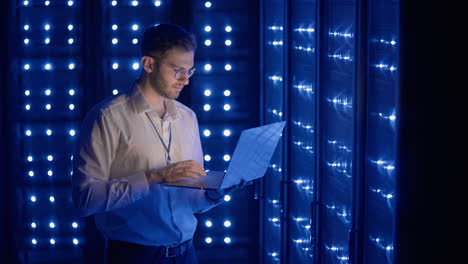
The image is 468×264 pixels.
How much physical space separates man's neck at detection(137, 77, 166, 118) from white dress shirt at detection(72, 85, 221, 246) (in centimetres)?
2

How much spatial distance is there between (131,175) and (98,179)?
0.15 meters

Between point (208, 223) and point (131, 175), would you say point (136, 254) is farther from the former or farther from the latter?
point (208, 223)

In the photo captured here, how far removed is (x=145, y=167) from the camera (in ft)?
7.89

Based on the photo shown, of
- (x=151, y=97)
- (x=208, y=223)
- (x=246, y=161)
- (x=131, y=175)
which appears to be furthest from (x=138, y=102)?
(x=208, y=223)

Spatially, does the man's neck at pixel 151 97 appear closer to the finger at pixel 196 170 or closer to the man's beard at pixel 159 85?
the man's beard at pixel 159 85

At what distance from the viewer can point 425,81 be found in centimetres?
206

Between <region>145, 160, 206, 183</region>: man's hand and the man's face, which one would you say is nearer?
<region>145, 160, 206, 183</region>: man's hand

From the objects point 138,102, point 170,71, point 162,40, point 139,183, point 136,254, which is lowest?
point 136,254

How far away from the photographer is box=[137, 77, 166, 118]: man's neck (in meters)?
2.49

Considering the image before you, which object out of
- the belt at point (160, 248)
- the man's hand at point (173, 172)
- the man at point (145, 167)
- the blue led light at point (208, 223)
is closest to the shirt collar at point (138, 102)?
the man at point (145, 167)

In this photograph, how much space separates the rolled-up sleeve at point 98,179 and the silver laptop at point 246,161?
0.14 metres

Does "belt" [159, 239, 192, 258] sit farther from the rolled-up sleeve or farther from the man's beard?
the man's beard

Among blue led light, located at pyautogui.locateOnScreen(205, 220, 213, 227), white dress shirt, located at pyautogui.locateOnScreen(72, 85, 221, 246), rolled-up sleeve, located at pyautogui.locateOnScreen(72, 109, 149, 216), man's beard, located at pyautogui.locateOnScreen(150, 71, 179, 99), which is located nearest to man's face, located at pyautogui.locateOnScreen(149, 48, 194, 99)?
man's beard, located at pyautogui.locateOnScreen(150, 71, 179, 99)

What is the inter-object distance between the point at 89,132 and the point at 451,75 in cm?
124
